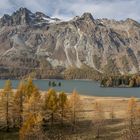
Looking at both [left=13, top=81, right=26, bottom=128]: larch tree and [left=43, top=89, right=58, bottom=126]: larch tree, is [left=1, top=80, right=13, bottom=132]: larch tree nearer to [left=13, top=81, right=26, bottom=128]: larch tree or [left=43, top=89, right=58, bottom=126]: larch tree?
[left=13, top=81, right=26, bottom=128]: larch tree

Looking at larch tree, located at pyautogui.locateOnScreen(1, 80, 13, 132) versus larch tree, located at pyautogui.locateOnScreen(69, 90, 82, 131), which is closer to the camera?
larch tree, located at pyautogui.locateOnScreen(1, 80, 13, 132)

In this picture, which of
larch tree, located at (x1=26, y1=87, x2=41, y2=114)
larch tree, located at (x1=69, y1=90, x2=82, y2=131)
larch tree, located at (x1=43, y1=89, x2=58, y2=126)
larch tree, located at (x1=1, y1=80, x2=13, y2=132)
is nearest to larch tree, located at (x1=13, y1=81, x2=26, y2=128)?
larch tree, located at (x1=1, y1=80, x2=13, y2=132)

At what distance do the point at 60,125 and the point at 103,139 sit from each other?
15.6 m

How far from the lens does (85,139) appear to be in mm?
72125

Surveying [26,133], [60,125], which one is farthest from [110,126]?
[26,133]

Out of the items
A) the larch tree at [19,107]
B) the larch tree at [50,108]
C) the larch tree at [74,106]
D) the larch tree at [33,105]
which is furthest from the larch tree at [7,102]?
the larch tree at [74,106]

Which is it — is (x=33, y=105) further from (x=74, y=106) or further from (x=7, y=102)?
(x=74, y=106)

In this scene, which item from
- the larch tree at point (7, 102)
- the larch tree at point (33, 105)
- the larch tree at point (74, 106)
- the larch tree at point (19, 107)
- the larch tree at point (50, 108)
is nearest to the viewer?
the larch tree at point (33, 105)

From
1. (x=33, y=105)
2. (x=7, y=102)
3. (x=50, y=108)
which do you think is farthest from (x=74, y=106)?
(x=7, y=102)

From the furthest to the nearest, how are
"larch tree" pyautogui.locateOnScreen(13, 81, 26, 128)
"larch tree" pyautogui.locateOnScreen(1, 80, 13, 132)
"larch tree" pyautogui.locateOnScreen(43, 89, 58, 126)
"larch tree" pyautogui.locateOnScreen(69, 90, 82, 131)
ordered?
"larch tree" pyautogui.locateOnScreen(69, 90, 82, 131)
"larch tree" pyautogui.locateOnScreen(43, 89, 58, 126)
"larch tree" pyautogui.locateOnScreen(13, 81, 26, 128)
"larch tree" pyautogui.locateOnScreen(1, 80, 13, 132)

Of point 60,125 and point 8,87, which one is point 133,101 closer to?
point 60,125

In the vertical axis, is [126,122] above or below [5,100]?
below

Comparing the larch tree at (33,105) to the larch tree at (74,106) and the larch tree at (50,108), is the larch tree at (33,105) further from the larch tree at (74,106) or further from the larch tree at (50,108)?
the larch tree at (74,106)

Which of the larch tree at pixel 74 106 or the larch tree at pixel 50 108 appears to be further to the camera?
the larch tree at pixel 74 106
